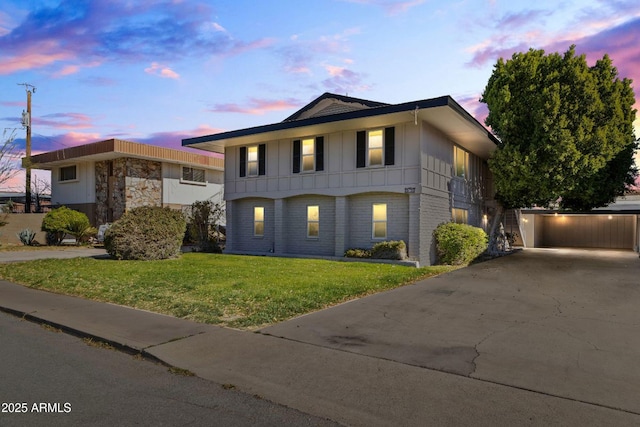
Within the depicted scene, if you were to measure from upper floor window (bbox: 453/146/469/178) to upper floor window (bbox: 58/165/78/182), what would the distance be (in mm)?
27977

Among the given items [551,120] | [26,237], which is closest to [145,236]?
[26,237]

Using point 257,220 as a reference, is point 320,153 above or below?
above

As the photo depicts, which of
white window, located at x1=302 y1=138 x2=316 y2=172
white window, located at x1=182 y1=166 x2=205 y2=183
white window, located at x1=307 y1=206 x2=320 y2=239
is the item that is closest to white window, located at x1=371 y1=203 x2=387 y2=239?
white window, located at x1=307 y1=206 x2=320 y2=239

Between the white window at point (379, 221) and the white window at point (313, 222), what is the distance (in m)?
2.86

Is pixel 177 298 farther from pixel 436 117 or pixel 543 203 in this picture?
pixel 543 203

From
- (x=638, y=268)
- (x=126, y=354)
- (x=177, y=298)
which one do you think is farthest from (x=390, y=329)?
(x=638, y=268)

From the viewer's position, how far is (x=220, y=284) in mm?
11039

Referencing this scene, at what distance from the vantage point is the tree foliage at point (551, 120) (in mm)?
19281

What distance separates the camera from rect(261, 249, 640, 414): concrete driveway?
16.1ft

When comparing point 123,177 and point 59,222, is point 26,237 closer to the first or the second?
point 59,222

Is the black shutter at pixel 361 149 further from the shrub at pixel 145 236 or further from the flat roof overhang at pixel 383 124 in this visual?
the shrub at pixel 145 236

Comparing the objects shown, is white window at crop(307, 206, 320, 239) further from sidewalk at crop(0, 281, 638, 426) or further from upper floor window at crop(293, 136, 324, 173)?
sidewalk at crop(0, 281, 638, 426)

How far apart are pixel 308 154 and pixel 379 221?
15.8 feet

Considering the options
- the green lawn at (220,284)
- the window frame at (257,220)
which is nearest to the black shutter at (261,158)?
the window frame at (257,220)
